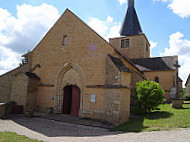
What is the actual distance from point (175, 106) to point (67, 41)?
1026 centimetres

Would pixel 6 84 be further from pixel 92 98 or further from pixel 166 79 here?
pixel 166 79

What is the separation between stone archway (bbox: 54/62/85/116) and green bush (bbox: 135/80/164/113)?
420 cm

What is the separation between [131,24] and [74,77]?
19.0 meters

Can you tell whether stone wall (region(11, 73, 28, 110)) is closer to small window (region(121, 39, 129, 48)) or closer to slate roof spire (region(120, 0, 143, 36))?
small window (region(121, 39, 129, 48))

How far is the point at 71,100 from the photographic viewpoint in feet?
41.4

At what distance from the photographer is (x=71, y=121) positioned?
31.4 ft

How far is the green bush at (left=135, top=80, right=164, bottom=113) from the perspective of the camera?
10.3 metres

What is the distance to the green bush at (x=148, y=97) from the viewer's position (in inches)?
404

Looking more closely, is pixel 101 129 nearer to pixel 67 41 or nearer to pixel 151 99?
pixel 151 99

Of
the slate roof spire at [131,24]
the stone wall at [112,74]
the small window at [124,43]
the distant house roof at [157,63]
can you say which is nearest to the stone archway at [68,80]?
the stone wall at [112,74]

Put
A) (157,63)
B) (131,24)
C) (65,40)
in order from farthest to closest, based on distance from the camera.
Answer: (131,24) → (157,63) → (65,40)

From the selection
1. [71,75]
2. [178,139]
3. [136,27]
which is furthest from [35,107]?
[136,27]

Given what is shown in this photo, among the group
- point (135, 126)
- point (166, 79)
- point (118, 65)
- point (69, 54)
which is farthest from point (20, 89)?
point (166, 79)

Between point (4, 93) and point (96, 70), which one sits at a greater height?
point (96, 70)
